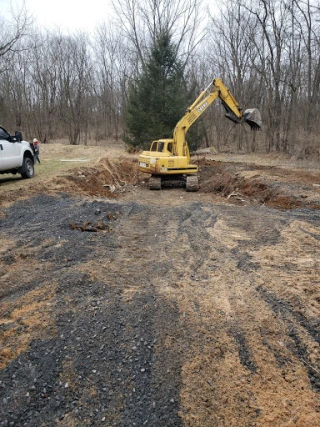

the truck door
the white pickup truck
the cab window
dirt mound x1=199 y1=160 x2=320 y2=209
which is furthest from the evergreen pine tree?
the truck door

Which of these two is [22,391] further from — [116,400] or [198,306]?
[198,306]

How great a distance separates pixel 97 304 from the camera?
3.75 metres

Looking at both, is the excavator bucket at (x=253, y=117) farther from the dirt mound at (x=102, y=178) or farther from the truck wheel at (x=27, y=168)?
the truck wheel at (x=27, y=168)

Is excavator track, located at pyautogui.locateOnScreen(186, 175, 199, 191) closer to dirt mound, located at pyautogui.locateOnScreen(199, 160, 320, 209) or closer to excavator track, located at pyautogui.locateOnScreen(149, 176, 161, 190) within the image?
dirt mound, located at pyautogui.locateOnScreen(199, 160, 320, 209)

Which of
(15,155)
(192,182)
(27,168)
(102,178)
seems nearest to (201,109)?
(192,182)

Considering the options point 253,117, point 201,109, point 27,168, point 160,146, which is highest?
point 201,109

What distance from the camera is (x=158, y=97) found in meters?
24.0

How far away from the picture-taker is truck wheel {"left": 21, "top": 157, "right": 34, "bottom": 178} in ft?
37.8

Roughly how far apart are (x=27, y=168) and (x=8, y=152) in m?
1.31

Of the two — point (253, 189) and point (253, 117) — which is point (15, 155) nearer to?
point (253, 189)

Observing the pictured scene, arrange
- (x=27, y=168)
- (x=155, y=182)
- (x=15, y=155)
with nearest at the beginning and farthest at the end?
(x=15, y=155), (x=27, y=168), (x=155, y=182)

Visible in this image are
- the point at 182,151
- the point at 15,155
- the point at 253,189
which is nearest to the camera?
the point at 15,155

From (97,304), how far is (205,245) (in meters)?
2.73

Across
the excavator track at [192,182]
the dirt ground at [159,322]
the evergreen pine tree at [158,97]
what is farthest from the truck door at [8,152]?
the evergreen pine tree at [158,97]
